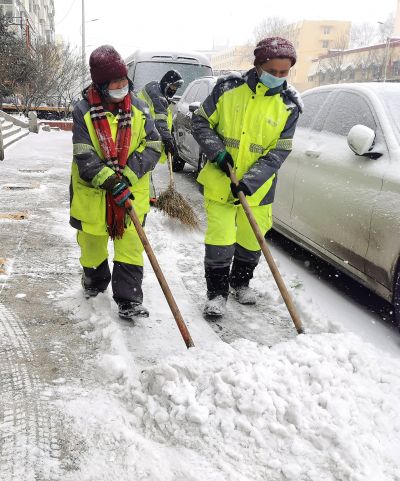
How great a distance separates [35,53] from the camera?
27.0 m

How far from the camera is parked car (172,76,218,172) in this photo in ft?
26.6

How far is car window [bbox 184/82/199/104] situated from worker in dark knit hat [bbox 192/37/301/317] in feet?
18.6

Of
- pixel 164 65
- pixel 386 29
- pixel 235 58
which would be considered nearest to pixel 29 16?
pixel 164 65

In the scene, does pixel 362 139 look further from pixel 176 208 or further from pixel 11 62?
pixel 11 62

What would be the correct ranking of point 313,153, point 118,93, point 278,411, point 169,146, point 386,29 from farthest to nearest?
point 386,29 < point 169,146 < point 313,153 < point 118,93 < point 278,411

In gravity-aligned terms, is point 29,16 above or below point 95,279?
above

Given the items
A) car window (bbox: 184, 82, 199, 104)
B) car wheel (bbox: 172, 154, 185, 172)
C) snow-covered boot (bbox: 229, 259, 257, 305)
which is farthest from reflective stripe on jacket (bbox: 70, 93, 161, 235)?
car wheel (bbox: 172, 154, 185, 172)

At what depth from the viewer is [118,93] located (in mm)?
3029

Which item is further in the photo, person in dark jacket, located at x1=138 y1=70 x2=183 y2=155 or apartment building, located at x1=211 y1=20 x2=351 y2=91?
apartment building, located at x1=211 y1=20 x2=351 y2=91

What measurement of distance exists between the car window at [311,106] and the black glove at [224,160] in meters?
1.73

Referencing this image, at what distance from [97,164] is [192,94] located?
652 centimetres

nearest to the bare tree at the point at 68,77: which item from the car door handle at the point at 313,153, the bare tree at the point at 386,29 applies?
the car door handle at the point at 313,153

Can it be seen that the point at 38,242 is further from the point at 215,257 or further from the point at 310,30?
the point at 310,30

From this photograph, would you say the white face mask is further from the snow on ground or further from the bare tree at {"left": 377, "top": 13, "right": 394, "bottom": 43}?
the bare tree at {"left": 377, "top": 13, "right": 394, "bottom": 43}
